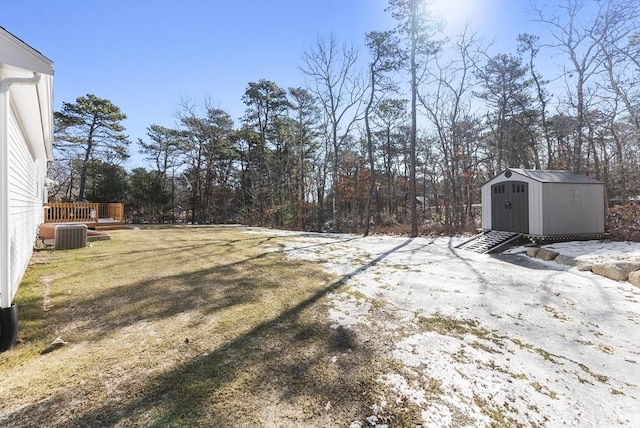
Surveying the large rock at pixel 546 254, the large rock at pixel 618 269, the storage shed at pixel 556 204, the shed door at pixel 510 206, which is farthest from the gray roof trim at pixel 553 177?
the large rock at pixel 618 269

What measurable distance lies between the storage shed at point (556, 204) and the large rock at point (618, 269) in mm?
2743

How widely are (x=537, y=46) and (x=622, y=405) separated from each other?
18956 mm

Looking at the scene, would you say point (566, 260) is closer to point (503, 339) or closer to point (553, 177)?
point (553, 177)

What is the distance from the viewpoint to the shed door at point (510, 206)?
8781mm

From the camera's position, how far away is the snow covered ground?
2016 mm

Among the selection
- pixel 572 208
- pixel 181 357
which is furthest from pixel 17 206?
pixel 572 208

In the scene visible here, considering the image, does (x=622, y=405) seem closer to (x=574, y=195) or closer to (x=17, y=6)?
(x=574, y=195)

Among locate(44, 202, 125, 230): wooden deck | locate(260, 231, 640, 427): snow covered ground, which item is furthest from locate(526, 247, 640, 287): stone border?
locate(44, 202, 125, 230): wooden deck

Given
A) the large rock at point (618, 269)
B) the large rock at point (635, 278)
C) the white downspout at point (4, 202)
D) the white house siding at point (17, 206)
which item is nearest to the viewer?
the white downspout at point (4, 202)

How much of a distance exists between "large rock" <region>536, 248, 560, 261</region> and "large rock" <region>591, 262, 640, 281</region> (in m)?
1.45

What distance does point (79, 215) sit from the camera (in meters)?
12.6

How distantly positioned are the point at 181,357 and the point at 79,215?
13.8 metres

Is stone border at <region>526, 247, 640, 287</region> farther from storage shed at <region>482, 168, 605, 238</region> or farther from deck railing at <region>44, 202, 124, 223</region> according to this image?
deck railing at <region>44, 202, 124, 223</region>

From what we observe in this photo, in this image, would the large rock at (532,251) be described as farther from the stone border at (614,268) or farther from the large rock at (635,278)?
the large rock at (635,278)
